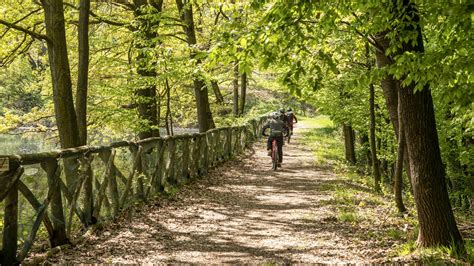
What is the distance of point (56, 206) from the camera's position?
6.60 meters

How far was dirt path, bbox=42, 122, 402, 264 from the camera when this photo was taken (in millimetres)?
6727

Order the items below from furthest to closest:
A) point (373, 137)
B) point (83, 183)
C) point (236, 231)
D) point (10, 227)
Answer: point (373, 137), point (236, 231), point (83, 183), point (10, 227)

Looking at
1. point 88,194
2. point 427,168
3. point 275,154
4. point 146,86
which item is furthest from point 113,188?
point 275,154

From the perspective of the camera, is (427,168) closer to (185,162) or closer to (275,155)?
(185,162)

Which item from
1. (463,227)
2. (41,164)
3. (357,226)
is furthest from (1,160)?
(463,227)

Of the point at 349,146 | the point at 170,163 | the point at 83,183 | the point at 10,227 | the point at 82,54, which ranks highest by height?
the point at 82,54

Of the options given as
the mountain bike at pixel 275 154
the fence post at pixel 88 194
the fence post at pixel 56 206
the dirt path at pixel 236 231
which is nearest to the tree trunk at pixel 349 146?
the mountain bike at pixel 275 154

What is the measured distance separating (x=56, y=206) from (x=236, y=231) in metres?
3.28

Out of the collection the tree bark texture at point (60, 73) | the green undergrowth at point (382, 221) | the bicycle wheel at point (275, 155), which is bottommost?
the green undergrowth at point (382, 221)

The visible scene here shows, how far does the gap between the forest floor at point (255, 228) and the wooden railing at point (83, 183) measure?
1.17 ft

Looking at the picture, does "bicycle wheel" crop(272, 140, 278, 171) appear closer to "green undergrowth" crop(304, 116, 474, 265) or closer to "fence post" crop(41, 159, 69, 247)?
"green undergrowth" crop(304, 116, 474, 265)

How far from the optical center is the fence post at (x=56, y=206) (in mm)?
6348

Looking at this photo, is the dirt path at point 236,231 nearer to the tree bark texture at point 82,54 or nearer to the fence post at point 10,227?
the fence post at point 10,227

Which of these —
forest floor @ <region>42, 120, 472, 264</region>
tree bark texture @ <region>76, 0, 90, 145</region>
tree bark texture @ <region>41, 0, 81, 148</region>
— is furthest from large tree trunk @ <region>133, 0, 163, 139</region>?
tree bark texture @ <region>41, 0, 81, 148</region>
